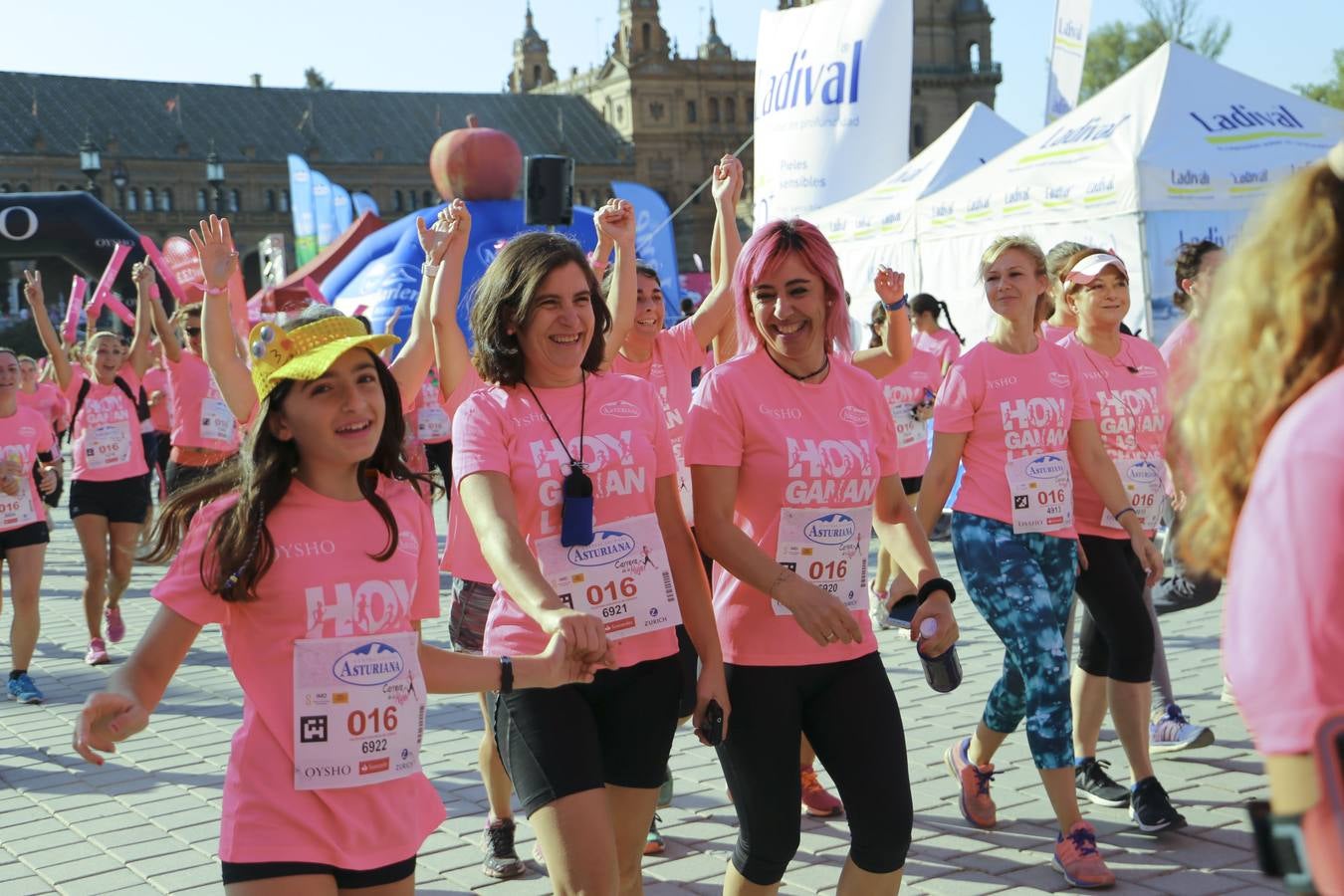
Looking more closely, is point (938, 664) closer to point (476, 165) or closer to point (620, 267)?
point (620, 267)

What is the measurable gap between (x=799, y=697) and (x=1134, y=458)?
2.59 m

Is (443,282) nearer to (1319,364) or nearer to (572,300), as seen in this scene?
(572,300)

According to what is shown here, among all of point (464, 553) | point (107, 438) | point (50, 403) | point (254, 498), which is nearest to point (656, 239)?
point (50, 403)

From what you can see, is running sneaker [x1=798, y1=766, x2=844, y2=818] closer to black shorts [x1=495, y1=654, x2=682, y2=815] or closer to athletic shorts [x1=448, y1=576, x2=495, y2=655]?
athletic shorts [x1=448, y1=576, x2=495, y2=655]

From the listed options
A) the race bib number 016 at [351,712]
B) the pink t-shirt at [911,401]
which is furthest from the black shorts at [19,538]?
the race bib number 016 at [351,712]

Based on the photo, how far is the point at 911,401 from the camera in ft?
36.6

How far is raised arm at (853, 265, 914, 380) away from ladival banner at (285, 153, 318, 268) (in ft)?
107

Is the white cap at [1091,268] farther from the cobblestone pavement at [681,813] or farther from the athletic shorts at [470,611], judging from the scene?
the athletic shorts at [470,611]

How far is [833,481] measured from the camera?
376 cm

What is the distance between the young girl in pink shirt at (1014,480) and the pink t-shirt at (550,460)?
1.52 m

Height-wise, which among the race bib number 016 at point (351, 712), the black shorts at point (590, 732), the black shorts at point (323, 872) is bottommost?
the black shorts at point (323, 872)

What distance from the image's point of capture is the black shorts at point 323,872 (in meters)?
2.87

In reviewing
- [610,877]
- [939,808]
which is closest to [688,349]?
[939,808]

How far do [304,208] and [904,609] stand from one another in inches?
1447
